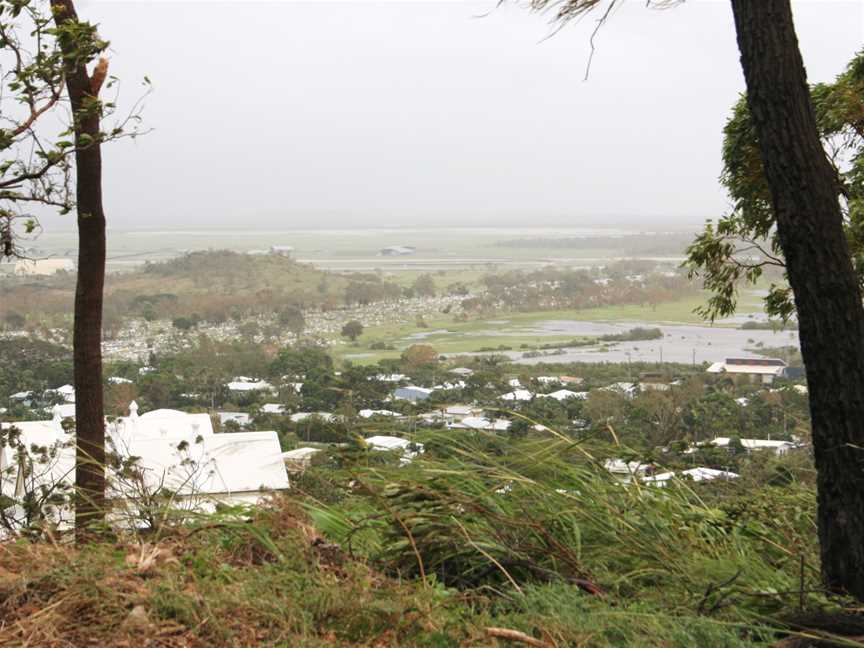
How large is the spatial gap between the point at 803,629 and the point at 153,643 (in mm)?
1958

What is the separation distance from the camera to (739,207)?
819 centimetres

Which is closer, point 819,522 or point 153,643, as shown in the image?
point 153,643

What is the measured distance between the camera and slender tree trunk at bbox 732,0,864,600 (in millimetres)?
3436

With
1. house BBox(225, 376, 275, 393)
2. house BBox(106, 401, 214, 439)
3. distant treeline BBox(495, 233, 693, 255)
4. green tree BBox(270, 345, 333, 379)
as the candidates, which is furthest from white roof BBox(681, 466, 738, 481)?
distant treeline BBox(495, 233, 693, 255)

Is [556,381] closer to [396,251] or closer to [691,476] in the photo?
[691,476]

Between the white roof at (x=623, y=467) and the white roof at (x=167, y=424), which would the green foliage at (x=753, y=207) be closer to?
the white roof at (x=623, y=467)

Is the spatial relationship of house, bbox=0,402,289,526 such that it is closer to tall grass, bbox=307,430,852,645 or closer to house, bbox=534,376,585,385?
tall grass, bbox=307,430,852,645

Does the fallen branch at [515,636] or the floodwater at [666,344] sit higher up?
the fallen branch at [515,636]

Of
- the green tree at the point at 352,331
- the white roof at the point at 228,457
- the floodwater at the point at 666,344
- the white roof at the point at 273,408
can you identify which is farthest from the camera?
the green tree at the point at 352,331

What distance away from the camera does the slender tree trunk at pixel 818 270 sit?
3.44 meters

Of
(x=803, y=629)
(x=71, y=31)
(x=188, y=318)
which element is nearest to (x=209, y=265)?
(x=188, y=318)

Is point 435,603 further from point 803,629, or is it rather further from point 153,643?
point 803,629

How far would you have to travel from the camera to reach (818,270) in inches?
137

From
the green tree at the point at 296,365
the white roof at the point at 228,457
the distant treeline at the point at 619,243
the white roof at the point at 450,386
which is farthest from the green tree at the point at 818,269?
the distant treeline at the point at 619,243
